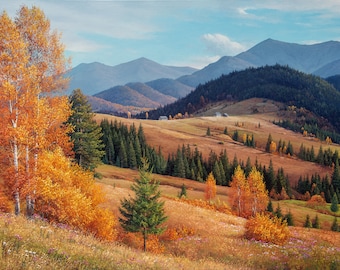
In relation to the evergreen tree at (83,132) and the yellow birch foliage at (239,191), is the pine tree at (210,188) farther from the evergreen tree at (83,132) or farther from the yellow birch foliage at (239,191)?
the evergreen tree at (83,132)

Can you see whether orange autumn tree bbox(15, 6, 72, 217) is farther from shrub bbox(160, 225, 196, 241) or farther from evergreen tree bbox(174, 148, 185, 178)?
evergreen tree bbox(174, 148, 185, 178)

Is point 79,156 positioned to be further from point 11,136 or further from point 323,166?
point 323,166

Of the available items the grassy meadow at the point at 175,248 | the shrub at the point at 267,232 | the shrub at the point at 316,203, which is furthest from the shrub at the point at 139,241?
the shrub at the point at 316,203

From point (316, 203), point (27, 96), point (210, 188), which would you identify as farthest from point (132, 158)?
point (27, 96)

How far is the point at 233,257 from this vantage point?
101 feet

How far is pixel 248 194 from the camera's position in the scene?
259 ft

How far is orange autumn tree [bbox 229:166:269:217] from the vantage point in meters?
76.6

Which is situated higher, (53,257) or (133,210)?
(53,257)

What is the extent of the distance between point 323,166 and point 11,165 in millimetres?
199882

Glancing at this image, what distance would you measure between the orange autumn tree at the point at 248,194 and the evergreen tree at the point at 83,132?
40117mm

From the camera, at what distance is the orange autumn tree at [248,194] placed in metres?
76.6

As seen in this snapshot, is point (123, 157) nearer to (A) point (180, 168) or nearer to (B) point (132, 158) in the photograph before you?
(B) point (132, 158)

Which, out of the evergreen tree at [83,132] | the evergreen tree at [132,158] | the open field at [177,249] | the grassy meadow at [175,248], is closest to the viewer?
the open field at [177,249]

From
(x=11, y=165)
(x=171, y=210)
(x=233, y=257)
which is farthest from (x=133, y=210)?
(x=171, y=210)
